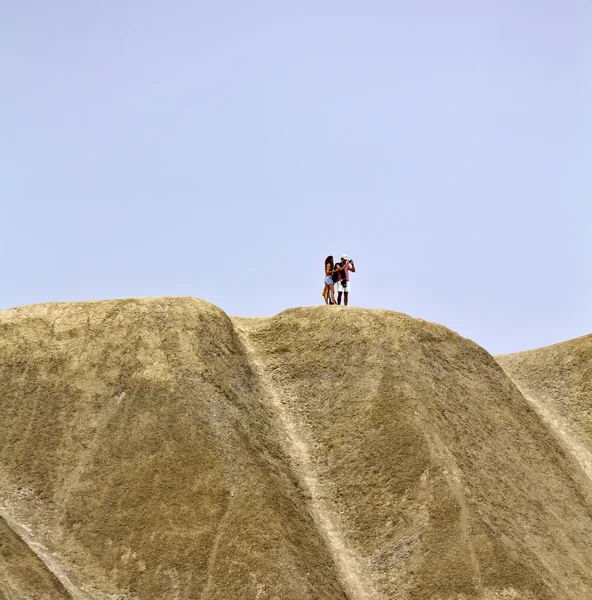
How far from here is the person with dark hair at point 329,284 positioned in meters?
58.9

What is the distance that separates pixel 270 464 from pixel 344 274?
1315cm

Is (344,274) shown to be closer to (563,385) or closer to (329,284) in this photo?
(329,284)

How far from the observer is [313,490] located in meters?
51.6

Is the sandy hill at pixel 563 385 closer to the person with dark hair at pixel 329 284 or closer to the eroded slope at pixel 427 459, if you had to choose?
the eroded slope at pixel 427 459

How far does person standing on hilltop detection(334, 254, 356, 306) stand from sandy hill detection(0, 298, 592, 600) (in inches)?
70.1

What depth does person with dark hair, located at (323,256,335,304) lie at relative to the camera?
193 ft

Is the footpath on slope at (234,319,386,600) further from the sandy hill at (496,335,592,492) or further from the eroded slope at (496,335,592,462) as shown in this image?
the eroded slope at (496,335,592,462)

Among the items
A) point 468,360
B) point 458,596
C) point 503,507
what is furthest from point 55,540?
point 468,360

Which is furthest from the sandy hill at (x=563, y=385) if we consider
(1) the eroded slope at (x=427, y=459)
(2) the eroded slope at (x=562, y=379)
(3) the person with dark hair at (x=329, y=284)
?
(3) the person with dark hair at (x=329, y=284)

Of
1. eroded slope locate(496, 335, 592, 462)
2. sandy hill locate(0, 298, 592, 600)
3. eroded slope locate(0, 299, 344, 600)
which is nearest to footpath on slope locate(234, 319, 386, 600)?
sandy hill locate(0, 298, 592, 600)

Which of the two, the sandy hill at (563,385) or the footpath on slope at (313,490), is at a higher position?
the sandy hill at (563,385)

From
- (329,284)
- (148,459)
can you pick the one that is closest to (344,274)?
(329,284)

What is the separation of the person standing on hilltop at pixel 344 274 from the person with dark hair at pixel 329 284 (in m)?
0.34

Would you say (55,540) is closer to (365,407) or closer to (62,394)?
(62,394)
